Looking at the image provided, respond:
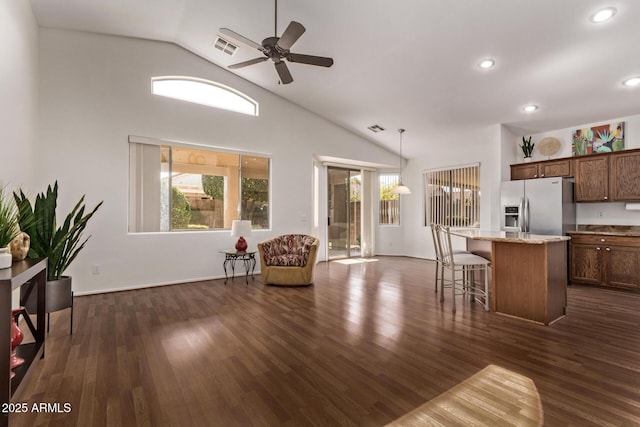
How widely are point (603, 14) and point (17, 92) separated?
20.3 feet

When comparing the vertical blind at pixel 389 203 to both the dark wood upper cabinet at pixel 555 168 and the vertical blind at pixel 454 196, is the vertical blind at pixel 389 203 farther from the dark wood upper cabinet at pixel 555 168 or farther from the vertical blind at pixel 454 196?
the dark wood upper cabinet at pixel 555 168

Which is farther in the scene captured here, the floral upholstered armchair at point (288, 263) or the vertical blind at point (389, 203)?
the vertical blind at point (389, 203)

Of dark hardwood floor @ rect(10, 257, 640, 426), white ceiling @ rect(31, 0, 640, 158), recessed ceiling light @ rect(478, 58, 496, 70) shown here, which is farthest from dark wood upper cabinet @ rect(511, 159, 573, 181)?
recessed ceiling light @ rect(478, 58, 496, 70)

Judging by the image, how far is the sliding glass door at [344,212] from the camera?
770cm

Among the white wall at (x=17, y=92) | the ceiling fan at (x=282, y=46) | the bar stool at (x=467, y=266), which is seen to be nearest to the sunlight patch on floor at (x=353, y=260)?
the bar stool at (x=467, y=266)

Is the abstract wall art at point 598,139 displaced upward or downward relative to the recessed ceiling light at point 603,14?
downward

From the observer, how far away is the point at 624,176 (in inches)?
186

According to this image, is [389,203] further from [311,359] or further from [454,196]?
[311,359]

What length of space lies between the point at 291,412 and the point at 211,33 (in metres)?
5.04

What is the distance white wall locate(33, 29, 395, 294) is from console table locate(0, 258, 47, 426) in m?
2.11

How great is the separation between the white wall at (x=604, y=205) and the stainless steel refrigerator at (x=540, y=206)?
0.69ft

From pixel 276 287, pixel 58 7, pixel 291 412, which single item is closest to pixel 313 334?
pixel 291 412

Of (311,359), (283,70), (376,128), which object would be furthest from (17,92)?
(376,128)

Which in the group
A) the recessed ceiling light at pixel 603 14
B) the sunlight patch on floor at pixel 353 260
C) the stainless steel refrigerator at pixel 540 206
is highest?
the recessed ceiling light at pixel 603 14
